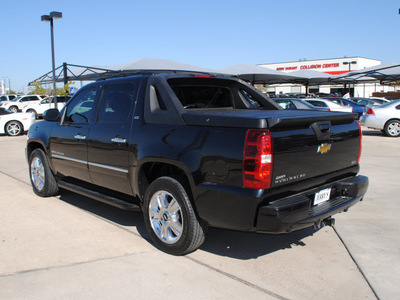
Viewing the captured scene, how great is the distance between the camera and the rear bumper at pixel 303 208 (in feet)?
9.71

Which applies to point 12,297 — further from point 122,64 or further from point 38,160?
point 122,64

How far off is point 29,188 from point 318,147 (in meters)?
5.09

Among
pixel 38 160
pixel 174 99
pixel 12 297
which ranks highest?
pixel 174 99

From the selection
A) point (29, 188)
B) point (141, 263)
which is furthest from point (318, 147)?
point (29, 188)

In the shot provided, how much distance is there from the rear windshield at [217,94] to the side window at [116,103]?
1.73ft

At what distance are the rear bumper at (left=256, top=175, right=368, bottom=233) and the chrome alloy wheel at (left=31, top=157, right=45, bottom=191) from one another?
395 cm

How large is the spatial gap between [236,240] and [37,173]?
3479 millimetres

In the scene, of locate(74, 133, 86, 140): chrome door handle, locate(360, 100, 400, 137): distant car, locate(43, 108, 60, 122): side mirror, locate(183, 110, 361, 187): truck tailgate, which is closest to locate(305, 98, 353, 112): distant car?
locate(360, 100, 400, 137): distant car

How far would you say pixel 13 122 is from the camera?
16375 mm

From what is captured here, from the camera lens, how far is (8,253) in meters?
3.71

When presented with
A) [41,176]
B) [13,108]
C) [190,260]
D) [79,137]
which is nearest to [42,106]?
[13,108]

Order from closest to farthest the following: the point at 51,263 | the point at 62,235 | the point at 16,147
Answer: the point at 51,263 → the point at 62,235 → the point at 16,147

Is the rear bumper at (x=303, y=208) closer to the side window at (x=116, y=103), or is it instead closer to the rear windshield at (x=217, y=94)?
the rear windshield at (x=217, y=94)

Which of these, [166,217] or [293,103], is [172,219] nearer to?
[166,217]
